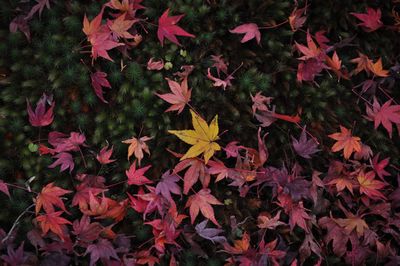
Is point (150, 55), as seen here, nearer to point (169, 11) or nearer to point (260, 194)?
point (169, 11)

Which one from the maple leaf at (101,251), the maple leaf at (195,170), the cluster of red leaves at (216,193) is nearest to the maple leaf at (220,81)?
the cluster of red leaves at (216,193)

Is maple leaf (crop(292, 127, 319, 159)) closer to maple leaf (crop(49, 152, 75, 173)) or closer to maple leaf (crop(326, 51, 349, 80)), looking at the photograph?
maple leaf (crop(326, 51, 349, 80))

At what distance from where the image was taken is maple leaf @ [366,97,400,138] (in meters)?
1.89

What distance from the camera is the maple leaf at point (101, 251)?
1.58 metres

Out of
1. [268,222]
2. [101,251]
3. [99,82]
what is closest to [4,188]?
[101,251]

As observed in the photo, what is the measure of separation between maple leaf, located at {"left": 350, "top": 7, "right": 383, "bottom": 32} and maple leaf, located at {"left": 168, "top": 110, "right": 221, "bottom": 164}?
0.91 meters

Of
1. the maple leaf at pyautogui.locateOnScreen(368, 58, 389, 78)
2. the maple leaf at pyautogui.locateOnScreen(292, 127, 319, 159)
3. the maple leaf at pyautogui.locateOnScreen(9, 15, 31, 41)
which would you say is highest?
the maple leaf at pyautogui.locateOnScreen(9, 15, 31, 41)

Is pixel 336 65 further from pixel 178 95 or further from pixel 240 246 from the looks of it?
pixel 240 246

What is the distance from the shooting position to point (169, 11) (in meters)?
1.83

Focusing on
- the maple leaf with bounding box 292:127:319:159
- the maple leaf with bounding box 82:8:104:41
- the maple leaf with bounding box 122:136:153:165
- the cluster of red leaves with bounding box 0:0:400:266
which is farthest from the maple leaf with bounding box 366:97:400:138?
the maple leaf with bounding box 82:8:104:41

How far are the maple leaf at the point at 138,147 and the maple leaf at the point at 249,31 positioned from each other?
59cm

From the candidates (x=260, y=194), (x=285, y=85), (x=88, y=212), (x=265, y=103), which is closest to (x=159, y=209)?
(x=88, y=212)

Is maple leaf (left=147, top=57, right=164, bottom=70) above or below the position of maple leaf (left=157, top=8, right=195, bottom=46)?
below

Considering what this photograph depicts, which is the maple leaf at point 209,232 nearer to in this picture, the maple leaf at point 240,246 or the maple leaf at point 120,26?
the maple leaf at point 240,246
